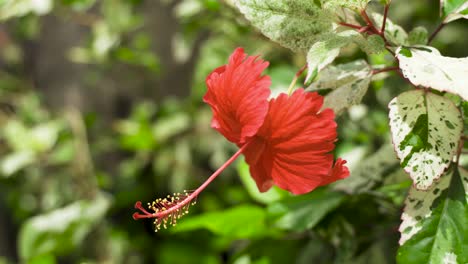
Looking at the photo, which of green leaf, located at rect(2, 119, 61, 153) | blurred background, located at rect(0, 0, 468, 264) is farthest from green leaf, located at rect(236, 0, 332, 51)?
green leaf, located at rect(2, 119, 61, 153)

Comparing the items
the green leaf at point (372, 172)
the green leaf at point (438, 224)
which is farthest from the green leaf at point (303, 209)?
the green leaf at point (438, 224)

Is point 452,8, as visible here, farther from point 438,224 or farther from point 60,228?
point 60,228

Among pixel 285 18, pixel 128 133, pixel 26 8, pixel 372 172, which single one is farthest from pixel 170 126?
pixel 285 18

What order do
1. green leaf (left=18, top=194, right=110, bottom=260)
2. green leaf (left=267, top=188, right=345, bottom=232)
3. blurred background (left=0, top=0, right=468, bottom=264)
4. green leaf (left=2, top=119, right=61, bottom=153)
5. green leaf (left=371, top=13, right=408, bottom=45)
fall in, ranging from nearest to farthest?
1. green leaf (left=371, top=13, right=408, bottom=45)
2. green leaf (left=267, top=188, right=345, bottom=232)
3. blurred background (left=0, top=0, right=468, bottom=264)
4. green leaf (left=18, top=194, right=110, bottom=260)
5. green leaf (left=2, top=119, right=61, bottom=153)

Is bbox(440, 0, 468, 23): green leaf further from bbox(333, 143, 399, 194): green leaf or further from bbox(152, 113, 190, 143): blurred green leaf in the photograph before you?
bbox(152, 113, 190, 143): blurred green leaf

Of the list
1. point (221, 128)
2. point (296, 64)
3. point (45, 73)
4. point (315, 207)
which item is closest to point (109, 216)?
point (45, 73)

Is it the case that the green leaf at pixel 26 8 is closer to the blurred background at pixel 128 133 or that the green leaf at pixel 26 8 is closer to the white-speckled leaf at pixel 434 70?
the blurred background at pixel 128 133
